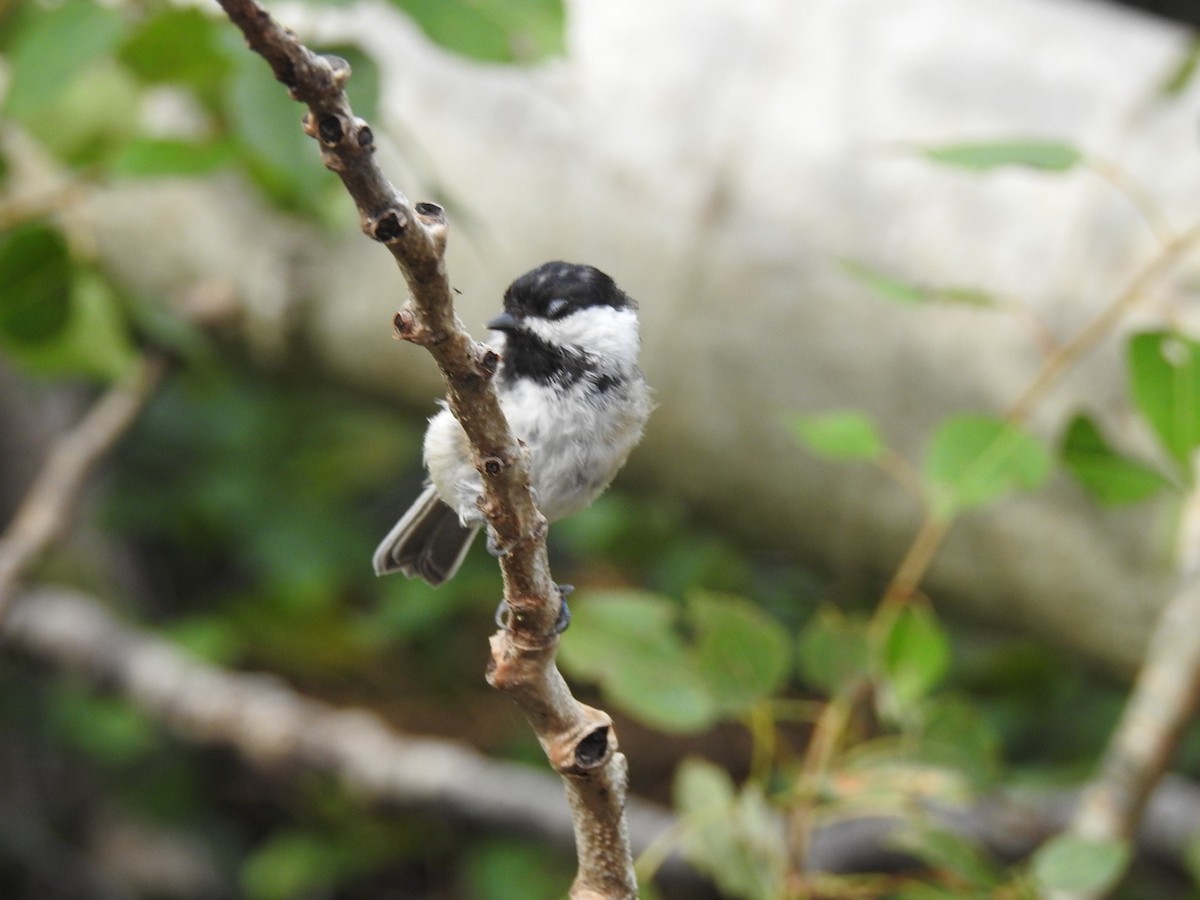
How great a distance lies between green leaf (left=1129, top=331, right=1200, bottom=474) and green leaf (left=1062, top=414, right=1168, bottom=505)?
0.12 meters

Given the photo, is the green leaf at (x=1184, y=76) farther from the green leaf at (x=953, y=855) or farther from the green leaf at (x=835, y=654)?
the green leaf at (x=953, y=855)

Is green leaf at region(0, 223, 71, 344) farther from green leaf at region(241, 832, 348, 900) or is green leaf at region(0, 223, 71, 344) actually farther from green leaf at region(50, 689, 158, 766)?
green leaf at region(241, 832, 348, 900)

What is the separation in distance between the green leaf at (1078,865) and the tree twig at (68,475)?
1580 mm

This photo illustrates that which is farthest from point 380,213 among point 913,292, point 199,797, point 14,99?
point 199,797

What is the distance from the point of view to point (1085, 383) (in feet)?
6.84

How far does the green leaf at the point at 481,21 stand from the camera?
5.03 feet

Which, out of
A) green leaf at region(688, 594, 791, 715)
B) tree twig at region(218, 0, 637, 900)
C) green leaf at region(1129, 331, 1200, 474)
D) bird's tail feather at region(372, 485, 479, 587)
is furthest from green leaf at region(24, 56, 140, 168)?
green leaf at region(1129, 331, 1200, 474)

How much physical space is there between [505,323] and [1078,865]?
90 centimetres

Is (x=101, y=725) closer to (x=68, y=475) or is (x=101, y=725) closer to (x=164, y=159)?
(x=68, y=475)

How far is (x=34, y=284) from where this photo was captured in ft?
5.67

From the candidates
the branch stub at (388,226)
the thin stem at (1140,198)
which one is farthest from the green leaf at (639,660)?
the branch stub at (388,226)

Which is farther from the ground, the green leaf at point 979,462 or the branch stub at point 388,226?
the green leaf at point 979,462

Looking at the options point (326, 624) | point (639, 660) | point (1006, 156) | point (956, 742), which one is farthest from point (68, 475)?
point (1006, 156)

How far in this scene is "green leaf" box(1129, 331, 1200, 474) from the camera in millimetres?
1359
